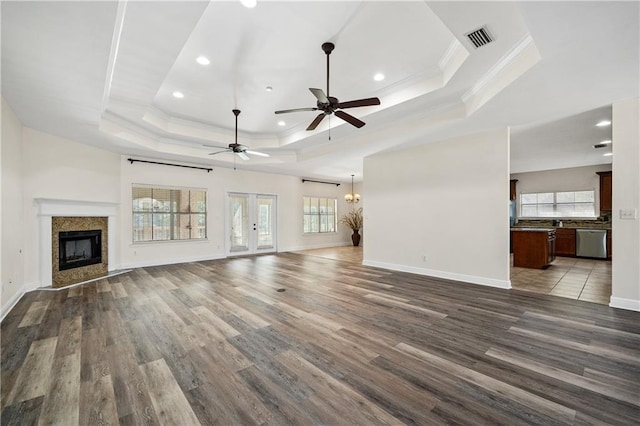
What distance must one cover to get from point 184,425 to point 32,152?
5737 mm

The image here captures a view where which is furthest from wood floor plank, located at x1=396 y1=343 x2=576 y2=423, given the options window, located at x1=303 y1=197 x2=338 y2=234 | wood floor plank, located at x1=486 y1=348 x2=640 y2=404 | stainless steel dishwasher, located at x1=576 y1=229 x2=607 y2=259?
stainless steel dishwasher, located at x1=576 y1=229 x2=607 y2=259

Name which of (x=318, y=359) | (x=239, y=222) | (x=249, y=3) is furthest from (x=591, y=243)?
(x=239, y=222)

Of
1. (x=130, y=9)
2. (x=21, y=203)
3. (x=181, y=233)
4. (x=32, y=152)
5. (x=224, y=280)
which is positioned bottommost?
(x=224, y=280)

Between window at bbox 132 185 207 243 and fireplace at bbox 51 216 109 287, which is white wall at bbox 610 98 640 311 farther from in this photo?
fireplace at bbox 51 216 109 287

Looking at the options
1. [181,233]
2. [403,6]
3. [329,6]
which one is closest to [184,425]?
[329,6]

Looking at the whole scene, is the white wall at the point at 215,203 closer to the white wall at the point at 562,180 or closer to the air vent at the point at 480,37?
the white wall at the point at 562,180

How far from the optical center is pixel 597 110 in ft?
12.9

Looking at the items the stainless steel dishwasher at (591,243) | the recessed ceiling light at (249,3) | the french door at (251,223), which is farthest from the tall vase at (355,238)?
the recessed ceiling light at (249,3)

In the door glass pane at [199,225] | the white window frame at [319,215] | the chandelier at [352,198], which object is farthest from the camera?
the chandelier at [352,198]

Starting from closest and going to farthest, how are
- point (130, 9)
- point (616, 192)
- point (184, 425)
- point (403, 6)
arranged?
point (184, 425)
point (130, 9)
point (403, 6)
point (616, 192)

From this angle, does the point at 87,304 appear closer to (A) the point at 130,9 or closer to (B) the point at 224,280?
(B) the point at 224,280

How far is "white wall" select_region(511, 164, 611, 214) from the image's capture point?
801 centimetres

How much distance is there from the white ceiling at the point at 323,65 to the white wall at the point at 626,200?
13.7 inches

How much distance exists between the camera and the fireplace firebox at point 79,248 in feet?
17.6
